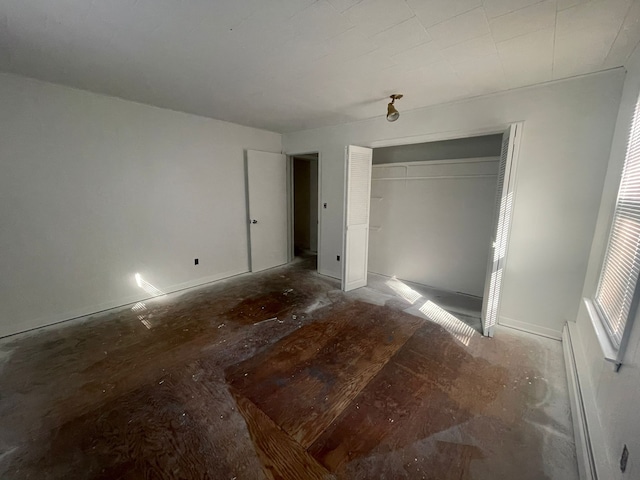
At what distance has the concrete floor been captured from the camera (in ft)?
4.49

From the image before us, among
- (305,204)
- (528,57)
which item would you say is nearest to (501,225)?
(528,57)

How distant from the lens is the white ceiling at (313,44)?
1.39 m

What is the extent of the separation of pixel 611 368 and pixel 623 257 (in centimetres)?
65

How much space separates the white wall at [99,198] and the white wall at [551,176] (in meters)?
2.65

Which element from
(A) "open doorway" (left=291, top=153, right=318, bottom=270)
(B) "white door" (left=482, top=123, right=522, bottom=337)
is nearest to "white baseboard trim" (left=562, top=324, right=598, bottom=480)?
(B) "white door" (left=482, top=123, right=522, bottom=337)

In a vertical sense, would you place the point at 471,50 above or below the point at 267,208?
above

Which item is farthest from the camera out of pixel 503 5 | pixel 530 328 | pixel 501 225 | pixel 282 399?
pixel 530 328

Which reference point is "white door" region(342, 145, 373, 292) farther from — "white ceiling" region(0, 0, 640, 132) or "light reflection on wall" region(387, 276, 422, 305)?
"white ceiling" region(0, 0, 640, 132)

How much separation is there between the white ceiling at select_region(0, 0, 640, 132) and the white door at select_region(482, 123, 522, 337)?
0.55 m

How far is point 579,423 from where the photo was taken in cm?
151

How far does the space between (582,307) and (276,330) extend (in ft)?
9.00

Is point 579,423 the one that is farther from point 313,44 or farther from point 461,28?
point 313,44

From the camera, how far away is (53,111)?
251cm

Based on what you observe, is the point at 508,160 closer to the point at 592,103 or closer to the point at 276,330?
the point at 592,103
